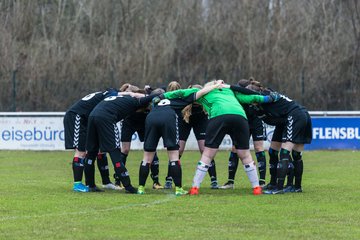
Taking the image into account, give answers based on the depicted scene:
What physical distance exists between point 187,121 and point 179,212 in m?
3.86

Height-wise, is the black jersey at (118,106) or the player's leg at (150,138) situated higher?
the black jersey at (118,106)

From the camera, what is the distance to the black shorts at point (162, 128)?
14.3 metres

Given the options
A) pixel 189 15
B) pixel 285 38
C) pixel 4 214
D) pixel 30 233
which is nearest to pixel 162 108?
pixel 4 214

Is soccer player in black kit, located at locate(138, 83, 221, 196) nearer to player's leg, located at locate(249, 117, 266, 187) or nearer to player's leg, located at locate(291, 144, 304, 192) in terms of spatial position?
player's leg, located at locate(291, 144, 304, 192)

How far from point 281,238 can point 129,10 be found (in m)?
38.6

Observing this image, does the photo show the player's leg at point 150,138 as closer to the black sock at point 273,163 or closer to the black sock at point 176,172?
the black sock at point 176,172

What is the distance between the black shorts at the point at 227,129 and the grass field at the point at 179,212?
0.86 m

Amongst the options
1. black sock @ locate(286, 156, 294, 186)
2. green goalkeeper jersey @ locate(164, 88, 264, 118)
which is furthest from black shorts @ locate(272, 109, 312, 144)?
green goalkeeper jersey @ locate(164, 88, 264, 118)

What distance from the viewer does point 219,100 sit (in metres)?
14.1

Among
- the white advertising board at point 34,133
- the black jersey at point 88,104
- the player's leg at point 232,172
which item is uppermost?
the black jersey at point 88,104

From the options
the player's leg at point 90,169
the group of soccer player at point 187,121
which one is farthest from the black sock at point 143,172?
the player's leg at point 90,169

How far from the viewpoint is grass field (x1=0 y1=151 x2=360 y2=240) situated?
33.2ft

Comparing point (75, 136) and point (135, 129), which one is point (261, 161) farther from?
point (75, 136)

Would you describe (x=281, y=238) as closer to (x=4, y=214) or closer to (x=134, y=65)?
(x=4, y=214)
